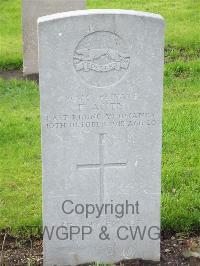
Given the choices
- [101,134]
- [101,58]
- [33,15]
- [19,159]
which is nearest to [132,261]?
[101,134]

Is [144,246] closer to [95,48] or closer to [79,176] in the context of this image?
[79,176]

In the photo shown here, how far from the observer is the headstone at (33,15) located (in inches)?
379

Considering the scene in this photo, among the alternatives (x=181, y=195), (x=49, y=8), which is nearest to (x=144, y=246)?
(x=181, y=195)

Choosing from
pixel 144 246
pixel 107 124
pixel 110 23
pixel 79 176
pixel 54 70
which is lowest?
pixel 144 246

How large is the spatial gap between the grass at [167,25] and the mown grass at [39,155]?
4.75 feet

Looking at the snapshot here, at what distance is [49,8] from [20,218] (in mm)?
4913

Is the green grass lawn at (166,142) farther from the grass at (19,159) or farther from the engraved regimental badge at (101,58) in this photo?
the engraved regimental badge at (101,58)

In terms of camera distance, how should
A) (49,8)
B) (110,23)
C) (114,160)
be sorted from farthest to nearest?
(49,8) < (114,160) < (110,23)

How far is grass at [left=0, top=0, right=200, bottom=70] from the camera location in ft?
34.5

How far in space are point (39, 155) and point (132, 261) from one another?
2187 millimetres

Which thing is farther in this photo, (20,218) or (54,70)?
(20,218)

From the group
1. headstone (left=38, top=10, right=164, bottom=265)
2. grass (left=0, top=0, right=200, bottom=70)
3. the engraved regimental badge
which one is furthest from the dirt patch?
grass (left=0, top=0, right=200, bottom=70)

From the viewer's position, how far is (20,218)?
211 inches

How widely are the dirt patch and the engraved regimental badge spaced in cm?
129
